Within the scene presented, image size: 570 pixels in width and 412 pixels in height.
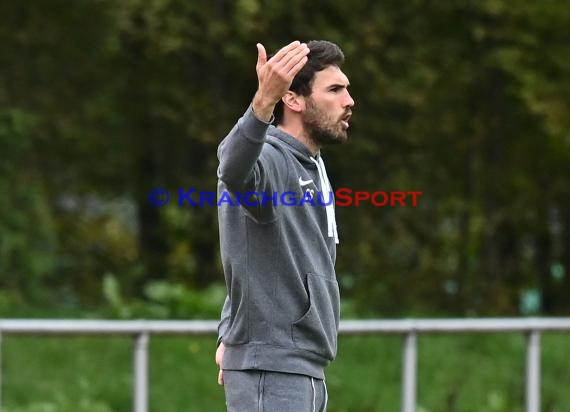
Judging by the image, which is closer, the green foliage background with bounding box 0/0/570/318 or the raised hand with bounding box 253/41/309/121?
the raised hand with bounding box 253/41/309/121

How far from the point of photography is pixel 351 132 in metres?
16.3

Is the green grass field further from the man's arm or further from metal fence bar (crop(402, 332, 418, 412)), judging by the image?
the man's arm

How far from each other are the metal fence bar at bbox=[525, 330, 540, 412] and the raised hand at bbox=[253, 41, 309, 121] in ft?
14.9

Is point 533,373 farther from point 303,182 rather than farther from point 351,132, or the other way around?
point 351,132

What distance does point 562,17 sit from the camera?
585 inches

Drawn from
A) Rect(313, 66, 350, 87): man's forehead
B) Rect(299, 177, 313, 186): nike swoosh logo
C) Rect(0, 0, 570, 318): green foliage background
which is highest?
Rect(0, 0, 570, 318): green foliage background

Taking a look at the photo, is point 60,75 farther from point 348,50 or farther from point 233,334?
point 233,334

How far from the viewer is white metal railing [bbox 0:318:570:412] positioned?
6.79 meters

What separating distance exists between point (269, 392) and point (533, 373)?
423cm

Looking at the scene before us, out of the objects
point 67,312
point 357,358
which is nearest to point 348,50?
point 67,312

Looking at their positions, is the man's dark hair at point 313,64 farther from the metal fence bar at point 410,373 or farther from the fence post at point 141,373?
the metal fence bar at point 410,373

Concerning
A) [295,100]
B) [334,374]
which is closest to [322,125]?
[295,100]

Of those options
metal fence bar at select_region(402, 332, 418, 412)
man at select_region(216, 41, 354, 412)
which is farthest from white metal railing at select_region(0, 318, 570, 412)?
man at select_region(216, 41, 354, 412)

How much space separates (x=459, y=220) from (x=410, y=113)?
4.70ft
